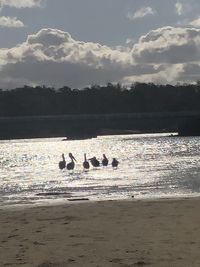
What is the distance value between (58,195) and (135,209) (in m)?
11.8

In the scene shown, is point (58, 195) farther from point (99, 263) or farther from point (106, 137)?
point (106, 137)

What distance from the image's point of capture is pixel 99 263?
1021 centimetres

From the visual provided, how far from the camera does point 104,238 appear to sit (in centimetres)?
1262

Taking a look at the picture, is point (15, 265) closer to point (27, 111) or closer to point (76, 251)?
point (76, 251)

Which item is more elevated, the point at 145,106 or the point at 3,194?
the point at 145,106

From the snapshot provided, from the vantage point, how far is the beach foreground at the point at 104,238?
34.3ft

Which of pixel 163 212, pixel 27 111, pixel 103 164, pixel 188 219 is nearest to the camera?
pixel 188 219

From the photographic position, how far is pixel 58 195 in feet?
97.8

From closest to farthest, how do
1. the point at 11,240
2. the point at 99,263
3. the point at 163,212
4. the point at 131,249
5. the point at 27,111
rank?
the point at 99,263 < the point at 131,249 < the point at 11,240 < the point at 163,212 < the point at 27,111

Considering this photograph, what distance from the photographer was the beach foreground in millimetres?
10453

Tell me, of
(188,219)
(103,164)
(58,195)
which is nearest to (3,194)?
(58,195)

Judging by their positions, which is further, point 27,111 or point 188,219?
point 27,111

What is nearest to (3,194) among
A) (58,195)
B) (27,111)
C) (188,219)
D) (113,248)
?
(58,195)

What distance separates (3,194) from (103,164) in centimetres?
2742
